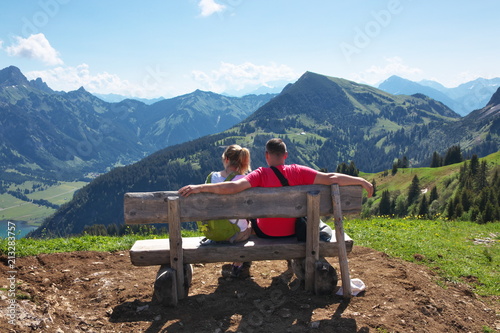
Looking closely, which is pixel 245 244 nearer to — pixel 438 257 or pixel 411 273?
pixel 411 273

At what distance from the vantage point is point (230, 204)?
6.98 meters

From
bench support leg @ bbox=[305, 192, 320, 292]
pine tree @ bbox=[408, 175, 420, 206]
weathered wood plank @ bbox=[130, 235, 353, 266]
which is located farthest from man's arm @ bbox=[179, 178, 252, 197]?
pine tree @ bbox=[408, 175, 420, 206]

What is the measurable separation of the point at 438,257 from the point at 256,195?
24.1 feet

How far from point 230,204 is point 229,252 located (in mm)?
1127

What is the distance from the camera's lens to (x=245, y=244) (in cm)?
756

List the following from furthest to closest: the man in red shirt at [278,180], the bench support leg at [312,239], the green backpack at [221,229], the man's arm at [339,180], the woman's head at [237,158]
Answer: the woman's head at [237,158] → the green backpack at [221,229] → the man's arm at [339,180] → the bench support leg at [312,239] → the man in red shirt at [278,180]

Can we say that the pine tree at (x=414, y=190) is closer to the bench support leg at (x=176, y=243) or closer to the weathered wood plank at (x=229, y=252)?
the weathered wood plank at (x=229, y=252)

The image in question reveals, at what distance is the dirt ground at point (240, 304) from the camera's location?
6.25m

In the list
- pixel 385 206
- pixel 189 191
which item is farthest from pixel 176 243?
pixel 385 206

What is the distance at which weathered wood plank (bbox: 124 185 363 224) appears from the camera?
682 centimetres

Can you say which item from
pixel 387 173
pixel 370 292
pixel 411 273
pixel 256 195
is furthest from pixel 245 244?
pixel 387 173

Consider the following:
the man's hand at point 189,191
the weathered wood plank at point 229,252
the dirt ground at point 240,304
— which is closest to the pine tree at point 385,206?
the dirt ground at point 240,304

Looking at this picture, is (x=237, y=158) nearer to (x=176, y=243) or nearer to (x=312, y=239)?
(x=176, y=243)

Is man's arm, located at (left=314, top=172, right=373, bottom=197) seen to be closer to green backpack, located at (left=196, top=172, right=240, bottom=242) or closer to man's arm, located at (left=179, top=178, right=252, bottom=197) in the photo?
man's arm, located at (left=179, top=178, right=252, bottom=197)
